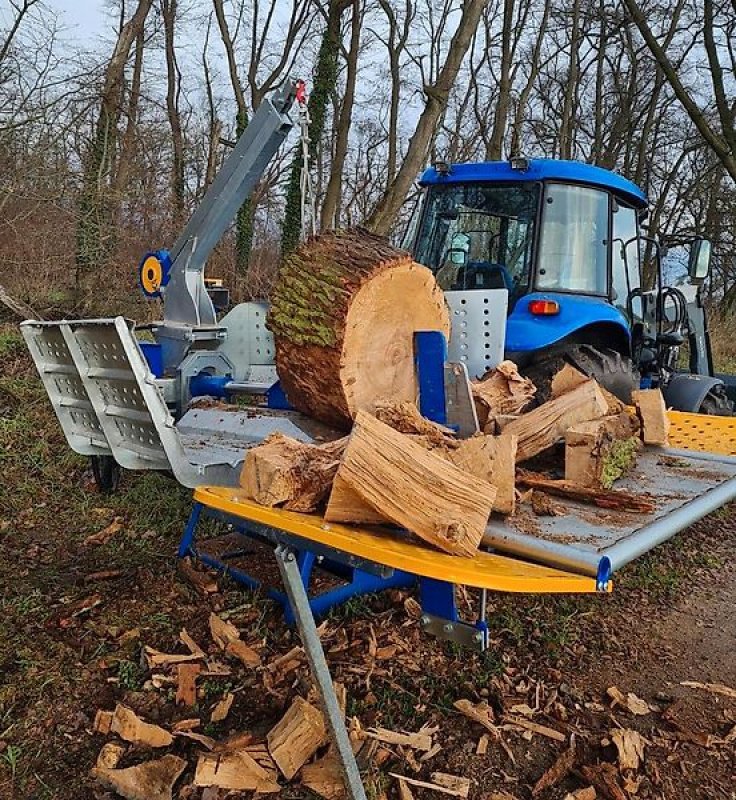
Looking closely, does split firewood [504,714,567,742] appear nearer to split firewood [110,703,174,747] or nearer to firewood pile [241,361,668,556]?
firewood pile [241,361,668,556]

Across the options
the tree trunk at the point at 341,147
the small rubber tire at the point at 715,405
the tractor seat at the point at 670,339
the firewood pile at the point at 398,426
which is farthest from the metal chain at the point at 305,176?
the tree trunk at the point at 341,147

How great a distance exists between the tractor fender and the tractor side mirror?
0.82m

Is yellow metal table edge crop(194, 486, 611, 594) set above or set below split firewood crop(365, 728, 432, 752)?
above

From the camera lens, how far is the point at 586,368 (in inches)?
156

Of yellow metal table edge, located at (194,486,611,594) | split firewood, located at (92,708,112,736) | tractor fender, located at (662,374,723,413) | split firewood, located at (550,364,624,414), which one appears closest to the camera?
yellow metal table edge, located at (194,486,611,594)

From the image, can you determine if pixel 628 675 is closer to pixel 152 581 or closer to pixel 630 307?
pixel 152 581

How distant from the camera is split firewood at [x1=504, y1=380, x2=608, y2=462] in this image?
110 inches

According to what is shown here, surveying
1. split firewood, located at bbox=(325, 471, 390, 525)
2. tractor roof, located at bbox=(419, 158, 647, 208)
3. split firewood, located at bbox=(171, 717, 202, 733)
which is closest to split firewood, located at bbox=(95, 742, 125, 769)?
split firewood, located at bbox=(171, 717, 202, 733)

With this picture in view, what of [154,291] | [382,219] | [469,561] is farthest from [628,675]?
[382,219]

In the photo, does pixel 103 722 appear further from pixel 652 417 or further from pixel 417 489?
pixel 652 417

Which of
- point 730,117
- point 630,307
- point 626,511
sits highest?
point 730,117

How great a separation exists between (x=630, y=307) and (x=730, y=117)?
365 inches

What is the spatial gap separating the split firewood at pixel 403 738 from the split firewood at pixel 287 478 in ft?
2.98

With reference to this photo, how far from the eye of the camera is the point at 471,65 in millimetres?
23797
